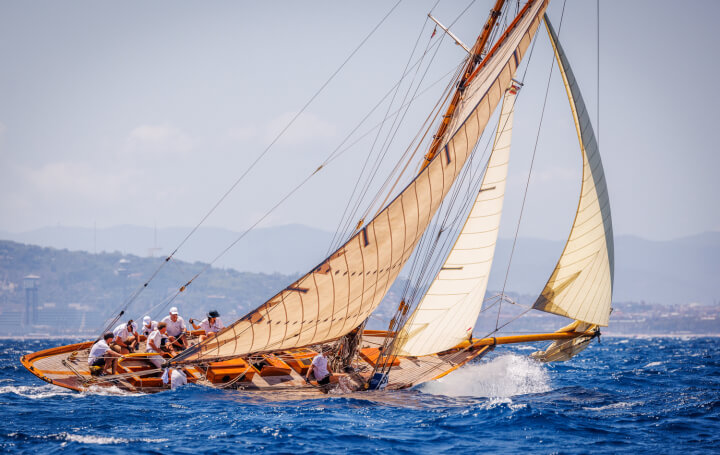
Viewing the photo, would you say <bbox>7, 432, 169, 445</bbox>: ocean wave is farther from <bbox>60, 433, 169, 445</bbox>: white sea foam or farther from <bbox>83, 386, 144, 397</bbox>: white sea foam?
<bbox>83, 386, 144, 397</bbox>: white sea foam

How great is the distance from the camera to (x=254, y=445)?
10508 millimetres

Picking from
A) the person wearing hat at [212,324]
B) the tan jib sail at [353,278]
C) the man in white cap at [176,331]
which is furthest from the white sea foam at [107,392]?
the person wearing hat at [212,324]

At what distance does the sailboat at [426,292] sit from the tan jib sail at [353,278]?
24 millimetres

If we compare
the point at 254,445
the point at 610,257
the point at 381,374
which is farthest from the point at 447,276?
the point at 254,445

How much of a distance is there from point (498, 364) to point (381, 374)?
5.38 meters

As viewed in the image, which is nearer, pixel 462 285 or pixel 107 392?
pixel 107 392

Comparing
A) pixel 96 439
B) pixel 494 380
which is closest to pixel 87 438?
pixel 96 439

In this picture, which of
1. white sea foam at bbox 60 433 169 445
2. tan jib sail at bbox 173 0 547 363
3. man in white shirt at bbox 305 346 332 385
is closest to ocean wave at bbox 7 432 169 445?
white sea foam at bbox 60 433 169 445

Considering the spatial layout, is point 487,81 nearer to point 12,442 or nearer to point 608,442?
point 608,442

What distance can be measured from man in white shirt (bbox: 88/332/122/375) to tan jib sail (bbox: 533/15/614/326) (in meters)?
10.8

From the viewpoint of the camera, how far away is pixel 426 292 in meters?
16.2

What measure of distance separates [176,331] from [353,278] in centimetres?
761

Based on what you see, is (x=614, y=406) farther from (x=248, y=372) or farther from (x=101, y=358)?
(x=101, y=358)

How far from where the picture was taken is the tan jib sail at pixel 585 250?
683 inches
